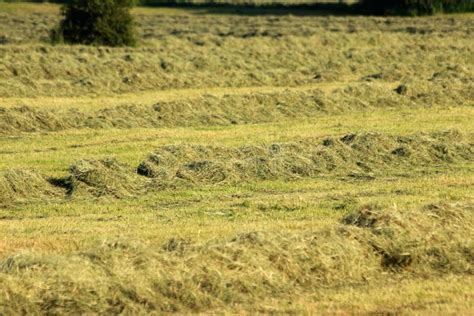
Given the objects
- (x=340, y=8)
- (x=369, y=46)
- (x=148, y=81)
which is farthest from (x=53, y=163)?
(x=340, y=8)

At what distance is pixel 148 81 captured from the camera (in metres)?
35.6

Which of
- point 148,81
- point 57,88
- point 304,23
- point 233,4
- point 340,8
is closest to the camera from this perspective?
point 57,88

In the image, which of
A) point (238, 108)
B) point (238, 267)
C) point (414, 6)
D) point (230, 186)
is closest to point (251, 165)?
point (230, 186)

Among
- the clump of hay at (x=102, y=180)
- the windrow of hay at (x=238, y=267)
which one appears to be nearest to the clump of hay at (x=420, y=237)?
the windrow of hay at (x=238, y=267)

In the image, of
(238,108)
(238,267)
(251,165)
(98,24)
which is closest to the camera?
(238,267)

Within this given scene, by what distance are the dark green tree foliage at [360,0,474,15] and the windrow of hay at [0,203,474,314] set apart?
6329 cm

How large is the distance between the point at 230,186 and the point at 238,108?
1043 cm

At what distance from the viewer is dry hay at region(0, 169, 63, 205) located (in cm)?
1720

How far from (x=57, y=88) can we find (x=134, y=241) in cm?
2133

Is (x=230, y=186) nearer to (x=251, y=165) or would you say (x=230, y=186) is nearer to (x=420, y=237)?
(x=251, y=165)

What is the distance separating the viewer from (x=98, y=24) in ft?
153

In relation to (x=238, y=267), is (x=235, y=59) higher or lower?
lower

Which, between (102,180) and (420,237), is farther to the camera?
(102,180)

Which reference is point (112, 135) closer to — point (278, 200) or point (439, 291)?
point (278, 200)
